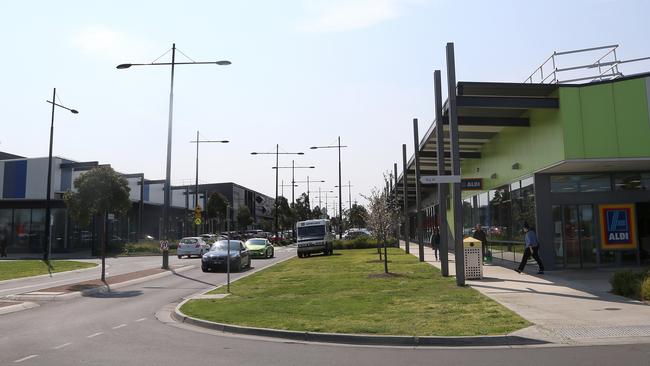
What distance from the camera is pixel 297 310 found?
12938 millimetres

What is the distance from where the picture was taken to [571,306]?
12.4 meters

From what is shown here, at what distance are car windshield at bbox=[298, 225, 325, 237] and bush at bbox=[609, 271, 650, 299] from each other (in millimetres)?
25999

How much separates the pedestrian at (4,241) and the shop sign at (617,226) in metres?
40.0

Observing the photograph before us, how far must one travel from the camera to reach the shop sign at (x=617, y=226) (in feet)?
67.7

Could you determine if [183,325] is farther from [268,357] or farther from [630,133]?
[630,133]

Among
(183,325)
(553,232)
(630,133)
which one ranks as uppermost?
(630,133)

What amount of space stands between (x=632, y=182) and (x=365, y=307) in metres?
13.3

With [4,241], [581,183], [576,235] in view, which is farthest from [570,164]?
[4,241]

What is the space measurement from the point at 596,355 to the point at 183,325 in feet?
26.1

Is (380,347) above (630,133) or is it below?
below

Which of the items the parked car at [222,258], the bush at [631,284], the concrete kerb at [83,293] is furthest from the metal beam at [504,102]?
the concrete kerb at [83,293]

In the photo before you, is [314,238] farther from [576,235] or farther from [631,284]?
[631,284]

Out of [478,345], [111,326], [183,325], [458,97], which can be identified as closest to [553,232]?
[458,97]

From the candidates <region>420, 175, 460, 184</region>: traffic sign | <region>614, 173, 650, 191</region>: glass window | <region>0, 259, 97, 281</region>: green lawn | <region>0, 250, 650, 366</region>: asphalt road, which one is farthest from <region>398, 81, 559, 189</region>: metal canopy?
<region>0, 259, 97, 281</region>: green lawn
